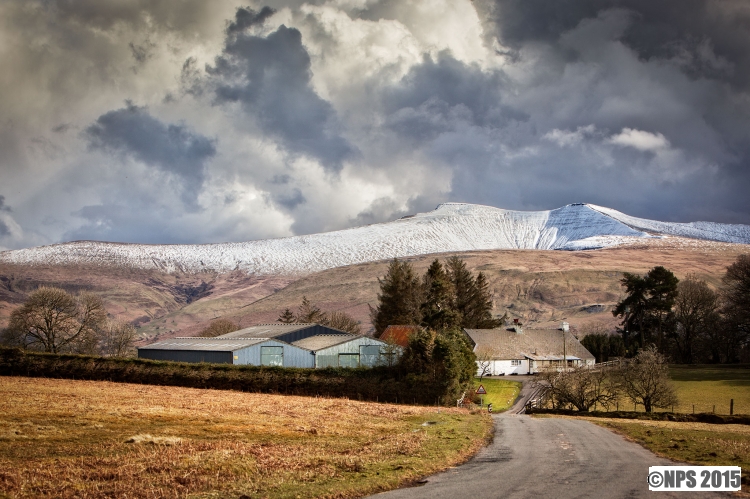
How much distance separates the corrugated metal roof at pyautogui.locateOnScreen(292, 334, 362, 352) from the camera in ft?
Result: 241

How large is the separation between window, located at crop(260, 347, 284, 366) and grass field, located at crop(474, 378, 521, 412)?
22462mm

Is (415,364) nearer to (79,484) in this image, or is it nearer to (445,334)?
Answer: (445,334)

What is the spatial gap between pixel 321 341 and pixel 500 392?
76.4 feet

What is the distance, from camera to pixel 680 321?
358 ft

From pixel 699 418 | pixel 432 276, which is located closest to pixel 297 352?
A: pixel 432 276

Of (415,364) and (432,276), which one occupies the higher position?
(432,276)

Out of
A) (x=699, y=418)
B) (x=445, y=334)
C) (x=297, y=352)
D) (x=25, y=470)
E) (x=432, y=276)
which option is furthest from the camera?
(x=432, y=276)

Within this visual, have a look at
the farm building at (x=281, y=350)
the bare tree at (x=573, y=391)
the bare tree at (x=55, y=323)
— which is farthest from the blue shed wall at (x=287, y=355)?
the bare tree at (x=573, y=391)

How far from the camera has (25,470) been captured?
17031mm

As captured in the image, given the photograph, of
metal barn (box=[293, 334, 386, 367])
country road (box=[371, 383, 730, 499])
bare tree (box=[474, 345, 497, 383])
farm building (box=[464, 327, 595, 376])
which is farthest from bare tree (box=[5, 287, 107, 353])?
country road (box=[371, 383, 730, 499])

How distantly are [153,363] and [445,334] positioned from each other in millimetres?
27373

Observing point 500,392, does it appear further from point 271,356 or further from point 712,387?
point 271,356

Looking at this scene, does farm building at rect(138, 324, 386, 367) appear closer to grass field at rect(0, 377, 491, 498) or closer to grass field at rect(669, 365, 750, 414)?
grass field at rect(0, 377, 491, 498)

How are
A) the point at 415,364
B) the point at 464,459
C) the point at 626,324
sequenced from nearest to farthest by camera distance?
the point at 464,459 → the point at 415,364 → the point at 626,324
